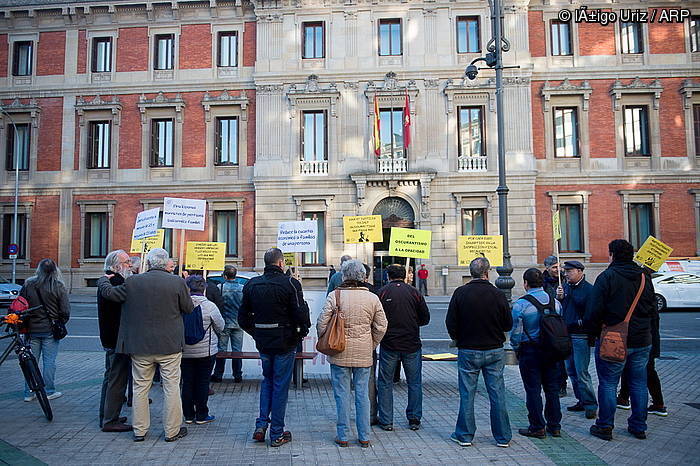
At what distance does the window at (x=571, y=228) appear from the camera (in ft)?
84.1

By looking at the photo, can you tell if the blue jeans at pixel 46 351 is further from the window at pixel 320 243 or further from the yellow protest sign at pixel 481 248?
the window at pixel 320 243

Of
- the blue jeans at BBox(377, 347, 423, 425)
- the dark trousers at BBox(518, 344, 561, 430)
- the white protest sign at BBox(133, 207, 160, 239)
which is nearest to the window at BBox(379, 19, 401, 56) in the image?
the white protest sign at BBox(133, 207, 160, 239)

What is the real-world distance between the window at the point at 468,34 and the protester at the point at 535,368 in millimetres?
22345

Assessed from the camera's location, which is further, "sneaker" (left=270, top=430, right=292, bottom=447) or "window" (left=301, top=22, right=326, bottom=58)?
"window" (left=301, top=22, right=326, bottom=58)

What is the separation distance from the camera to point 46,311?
24.1 ft

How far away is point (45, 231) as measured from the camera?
27.2 metres

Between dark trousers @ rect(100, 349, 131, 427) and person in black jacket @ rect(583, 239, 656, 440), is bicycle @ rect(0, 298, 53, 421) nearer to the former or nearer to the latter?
dark trousers @ rect(100, 349, 131, 427)

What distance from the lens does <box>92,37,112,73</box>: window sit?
2747cm

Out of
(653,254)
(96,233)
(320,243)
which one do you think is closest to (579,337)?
(653,254)

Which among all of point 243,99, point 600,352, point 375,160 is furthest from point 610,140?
point 600,352

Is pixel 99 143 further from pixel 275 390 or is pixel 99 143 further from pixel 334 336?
pixel 334 336

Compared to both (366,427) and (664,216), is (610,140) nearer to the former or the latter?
(664,216)

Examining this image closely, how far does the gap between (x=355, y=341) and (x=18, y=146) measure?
29.3 metres

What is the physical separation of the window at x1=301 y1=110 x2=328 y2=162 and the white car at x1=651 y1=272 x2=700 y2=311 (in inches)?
630
